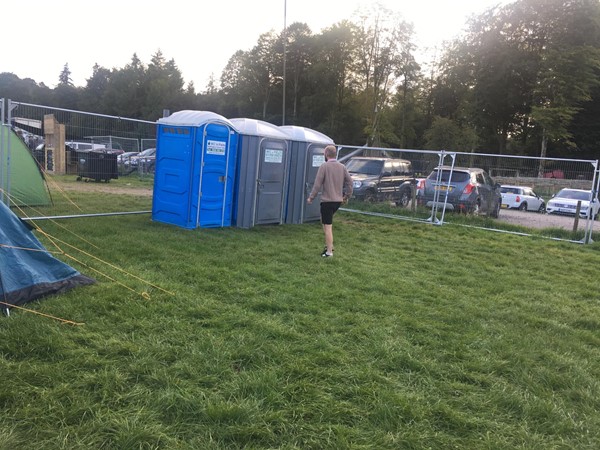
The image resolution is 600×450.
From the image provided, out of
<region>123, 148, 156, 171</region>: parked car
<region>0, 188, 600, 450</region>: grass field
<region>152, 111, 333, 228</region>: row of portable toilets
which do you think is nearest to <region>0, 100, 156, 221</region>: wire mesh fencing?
<region>123, 148, 156, 171</region>: parked car

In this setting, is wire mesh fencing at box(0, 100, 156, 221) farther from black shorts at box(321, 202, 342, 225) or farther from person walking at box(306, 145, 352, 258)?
black shorts at box(321, 202, 342, 225)

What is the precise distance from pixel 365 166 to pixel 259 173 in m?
5.78

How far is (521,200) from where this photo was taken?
1717cm

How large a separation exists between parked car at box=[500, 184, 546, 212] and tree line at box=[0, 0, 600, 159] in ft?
56.0

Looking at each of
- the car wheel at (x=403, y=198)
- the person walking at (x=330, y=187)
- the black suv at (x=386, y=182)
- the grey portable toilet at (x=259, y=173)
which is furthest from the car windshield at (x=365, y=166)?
the person walking at (x=330, y=187)

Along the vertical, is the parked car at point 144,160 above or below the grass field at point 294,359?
above

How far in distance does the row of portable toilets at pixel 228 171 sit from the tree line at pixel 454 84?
2064cm

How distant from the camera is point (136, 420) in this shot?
2666mm

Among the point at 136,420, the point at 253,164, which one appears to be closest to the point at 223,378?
the point at 136,420

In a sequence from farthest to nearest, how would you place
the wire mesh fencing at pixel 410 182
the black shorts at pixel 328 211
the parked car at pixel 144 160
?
the parked car at pixel 144 160 < the wire mesh fencing at pixel 410 182 < the black shorts at pixel 328 211

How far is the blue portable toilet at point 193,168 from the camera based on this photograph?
8461 millimetres

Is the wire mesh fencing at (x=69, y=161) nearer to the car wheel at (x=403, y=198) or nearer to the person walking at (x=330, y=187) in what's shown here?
the person walking at (x=330, y=187)

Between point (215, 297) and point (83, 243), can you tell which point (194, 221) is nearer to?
point (83, 243)

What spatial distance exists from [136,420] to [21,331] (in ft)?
5.28
